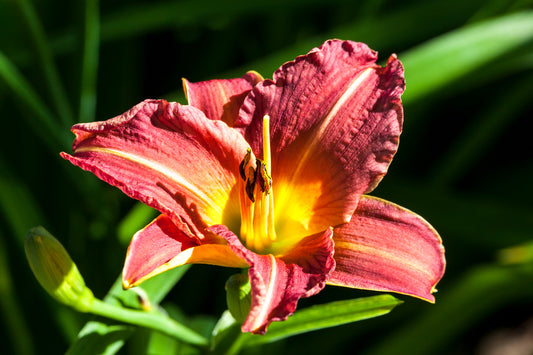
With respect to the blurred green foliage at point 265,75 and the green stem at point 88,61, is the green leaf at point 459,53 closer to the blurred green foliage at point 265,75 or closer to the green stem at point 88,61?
the blurred green foliage at point 265,75

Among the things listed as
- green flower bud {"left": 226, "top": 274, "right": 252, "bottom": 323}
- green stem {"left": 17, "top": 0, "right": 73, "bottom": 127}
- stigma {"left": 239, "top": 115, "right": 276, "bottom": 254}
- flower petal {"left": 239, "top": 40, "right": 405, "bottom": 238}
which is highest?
green stem {"left": 17, "top": 0, "right": 73, "bottom": 127}

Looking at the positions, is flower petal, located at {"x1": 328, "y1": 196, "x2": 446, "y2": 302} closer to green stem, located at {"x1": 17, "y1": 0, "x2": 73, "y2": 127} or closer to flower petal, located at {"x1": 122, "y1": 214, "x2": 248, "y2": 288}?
flower petal, located at {"x1": 122, "y1": 214, "x2": 248, "y2": 288}

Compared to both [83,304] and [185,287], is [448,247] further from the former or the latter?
[83,304]

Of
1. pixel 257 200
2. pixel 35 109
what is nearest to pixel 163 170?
pixel 257 200

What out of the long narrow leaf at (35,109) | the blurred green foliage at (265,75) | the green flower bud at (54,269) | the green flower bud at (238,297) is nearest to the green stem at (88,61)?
the blurred green foliage at (265,75)

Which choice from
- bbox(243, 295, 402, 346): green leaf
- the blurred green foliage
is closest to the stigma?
bbox(243, 295, 402, 346): green leaf

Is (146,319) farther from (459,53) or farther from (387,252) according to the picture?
(459,53)
